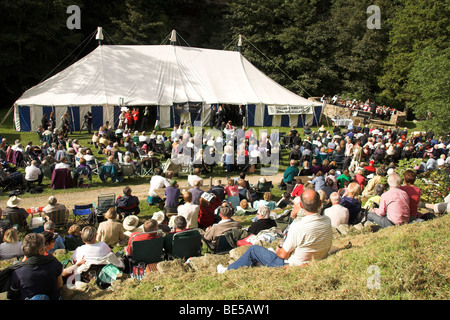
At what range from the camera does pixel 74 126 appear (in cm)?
1852

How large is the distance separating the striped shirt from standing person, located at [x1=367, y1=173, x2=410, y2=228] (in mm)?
2578

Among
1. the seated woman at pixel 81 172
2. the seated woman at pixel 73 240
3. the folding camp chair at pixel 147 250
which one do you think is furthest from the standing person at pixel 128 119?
the folding camp chair at pixel 147 250

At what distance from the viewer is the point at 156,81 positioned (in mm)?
20406

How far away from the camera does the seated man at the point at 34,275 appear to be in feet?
12.5

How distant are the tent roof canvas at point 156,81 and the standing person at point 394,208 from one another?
14755mm

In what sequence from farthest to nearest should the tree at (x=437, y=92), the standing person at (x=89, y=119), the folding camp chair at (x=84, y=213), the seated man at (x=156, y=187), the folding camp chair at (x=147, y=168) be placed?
the standing person at (x=89, y=119) < the tree at (x=437, y=92) < the folding camp chair at (x=147, y=168) < the seated man at (x=156, y=187) < the folding camp chair at (x=84, y=213)

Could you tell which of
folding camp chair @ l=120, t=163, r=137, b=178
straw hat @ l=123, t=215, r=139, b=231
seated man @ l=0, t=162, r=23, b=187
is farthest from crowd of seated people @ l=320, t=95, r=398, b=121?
straw hat @ l=123, t=215, r=139, b=231

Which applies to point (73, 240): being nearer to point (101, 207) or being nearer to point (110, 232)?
point (110, 232)

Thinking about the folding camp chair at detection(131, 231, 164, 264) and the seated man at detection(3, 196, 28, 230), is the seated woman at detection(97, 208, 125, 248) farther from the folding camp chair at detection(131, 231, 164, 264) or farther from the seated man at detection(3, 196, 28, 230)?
the seated man at detection(3, 196, 28, 230)

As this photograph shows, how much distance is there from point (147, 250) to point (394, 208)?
3936 mm

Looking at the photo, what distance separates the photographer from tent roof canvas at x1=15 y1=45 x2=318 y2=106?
61.5 feet

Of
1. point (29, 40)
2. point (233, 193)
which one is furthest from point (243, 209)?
point (29, 40)

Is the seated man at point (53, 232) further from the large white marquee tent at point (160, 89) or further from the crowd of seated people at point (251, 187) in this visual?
the large white marquee tent at point (160, 89)
